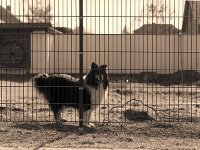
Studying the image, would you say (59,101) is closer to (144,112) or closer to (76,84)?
(76,84)

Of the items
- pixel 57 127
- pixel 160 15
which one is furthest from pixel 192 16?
pixel 57 127

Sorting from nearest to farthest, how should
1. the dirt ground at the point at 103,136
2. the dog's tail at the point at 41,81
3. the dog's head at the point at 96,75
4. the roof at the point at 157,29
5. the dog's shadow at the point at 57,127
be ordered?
the dirt ground at the point at 103,136 → the dog's shadow at the point at 57,127 → the dog's head at the point at 96,75 → the dog's tail at the point at 41,81 → the roof at the point at 157,29

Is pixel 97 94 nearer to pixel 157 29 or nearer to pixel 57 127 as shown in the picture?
pixel 57 127

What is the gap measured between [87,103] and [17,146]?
2.71 metres

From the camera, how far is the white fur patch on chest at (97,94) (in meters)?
10.4

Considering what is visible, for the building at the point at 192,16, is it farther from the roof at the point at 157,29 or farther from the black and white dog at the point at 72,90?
the black and white dog at the point at 72,90

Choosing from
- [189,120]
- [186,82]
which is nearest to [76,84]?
[189,120]

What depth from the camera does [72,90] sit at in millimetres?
10445

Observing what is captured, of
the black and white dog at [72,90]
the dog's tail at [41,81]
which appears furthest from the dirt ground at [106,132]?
the dog's tail at [41,81]

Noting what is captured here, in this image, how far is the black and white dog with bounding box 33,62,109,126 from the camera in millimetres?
10293

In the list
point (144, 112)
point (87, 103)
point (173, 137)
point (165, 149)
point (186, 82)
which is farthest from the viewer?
point (186, 82)

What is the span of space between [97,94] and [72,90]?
579 mm

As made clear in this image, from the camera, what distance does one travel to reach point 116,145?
8.05 metres

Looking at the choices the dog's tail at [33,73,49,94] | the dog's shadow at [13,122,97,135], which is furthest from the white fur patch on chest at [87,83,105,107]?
the dog's tail at [33,73,49,94]
